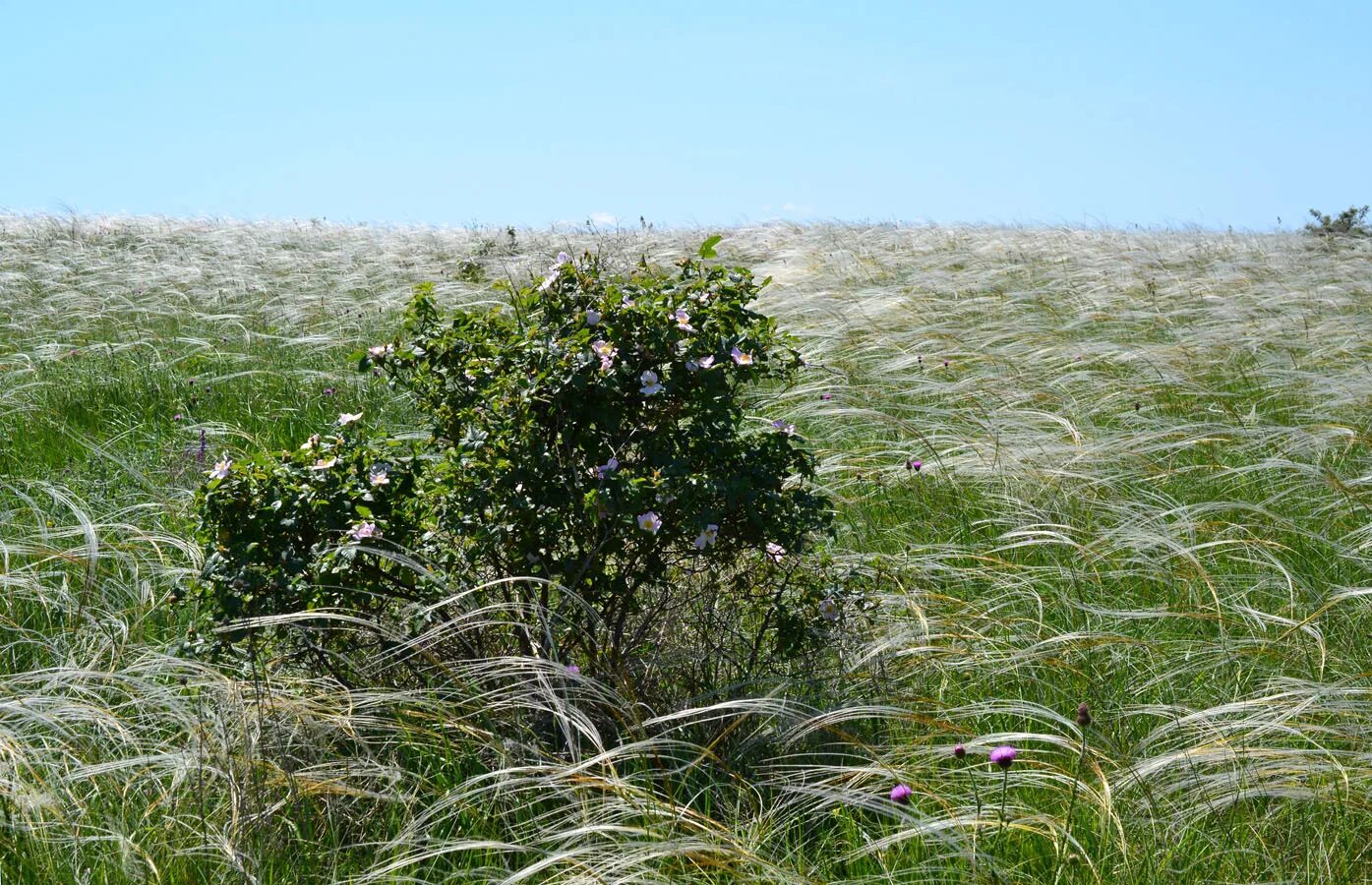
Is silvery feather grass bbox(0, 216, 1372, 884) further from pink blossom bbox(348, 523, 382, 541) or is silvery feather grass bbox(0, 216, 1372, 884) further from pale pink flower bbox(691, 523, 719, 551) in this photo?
pale pink flower bbox(691, 523, 719, 551)

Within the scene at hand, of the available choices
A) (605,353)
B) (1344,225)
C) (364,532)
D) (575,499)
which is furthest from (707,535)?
(1344,225)

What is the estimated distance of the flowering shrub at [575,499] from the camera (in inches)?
Result: 98.2

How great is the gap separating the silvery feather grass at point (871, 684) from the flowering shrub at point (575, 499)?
5.9 inches

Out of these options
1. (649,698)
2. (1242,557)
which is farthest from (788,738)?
(1242,557)

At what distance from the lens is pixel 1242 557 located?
127 inches

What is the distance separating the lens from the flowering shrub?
98.2 inches

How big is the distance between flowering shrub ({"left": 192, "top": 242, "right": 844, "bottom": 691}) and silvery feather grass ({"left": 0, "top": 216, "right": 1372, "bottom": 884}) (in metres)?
0.15

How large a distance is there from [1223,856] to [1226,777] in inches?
6.2

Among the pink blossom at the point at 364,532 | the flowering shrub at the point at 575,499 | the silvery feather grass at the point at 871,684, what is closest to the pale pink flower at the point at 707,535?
the flowering shrub at the point at 575,499

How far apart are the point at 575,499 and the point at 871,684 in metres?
0.77

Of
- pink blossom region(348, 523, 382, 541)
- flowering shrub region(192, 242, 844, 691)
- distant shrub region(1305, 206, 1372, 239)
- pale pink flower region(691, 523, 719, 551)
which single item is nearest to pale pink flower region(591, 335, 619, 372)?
flowering shrub region(192, 242, 844, 691)

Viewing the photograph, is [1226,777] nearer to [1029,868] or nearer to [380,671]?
[1029,868]

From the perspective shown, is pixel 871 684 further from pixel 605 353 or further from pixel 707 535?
pixel 605 353

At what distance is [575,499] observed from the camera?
2.53 meters
